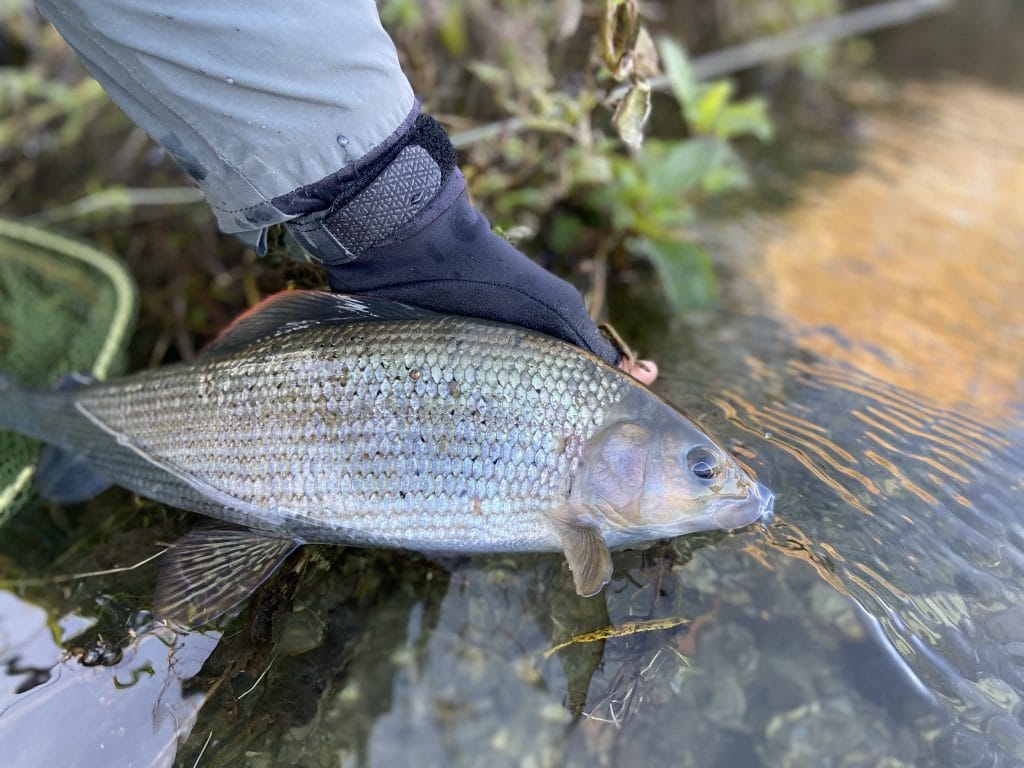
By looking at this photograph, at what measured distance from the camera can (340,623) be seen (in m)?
2.61

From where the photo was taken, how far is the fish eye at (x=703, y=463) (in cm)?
220

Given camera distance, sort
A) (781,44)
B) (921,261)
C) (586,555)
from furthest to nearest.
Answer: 1. (781,44)
2. (921,261)
3. (586,555)

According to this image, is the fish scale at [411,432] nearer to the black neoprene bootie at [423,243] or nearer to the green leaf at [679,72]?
the black neoprene bootie at [423,243]

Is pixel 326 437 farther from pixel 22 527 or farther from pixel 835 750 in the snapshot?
pixel 835 750

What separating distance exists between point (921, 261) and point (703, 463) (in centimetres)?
371

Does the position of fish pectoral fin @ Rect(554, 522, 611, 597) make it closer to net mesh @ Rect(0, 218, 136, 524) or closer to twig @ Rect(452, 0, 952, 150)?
net mesh @ Rect(0, 218, 136, 524)

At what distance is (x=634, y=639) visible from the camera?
2.35 metres

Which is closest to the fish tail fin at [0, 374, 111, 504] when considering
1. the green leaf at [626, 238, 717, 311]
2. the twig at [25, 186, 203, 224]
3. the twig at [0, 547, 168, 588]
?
the twig at [0, 547, 168, 588]

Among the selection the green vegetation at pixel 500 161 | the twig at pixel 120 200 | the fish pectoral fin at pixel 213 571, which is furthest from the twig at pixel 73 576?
the twig at pixel 120 200

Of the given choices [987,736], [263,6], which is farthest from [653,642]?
[263,6]

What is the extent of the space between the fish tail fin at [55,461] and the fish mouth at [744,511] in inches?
96.3

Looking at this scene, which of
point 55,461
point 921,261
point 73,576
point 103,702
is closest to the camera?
point 103,702

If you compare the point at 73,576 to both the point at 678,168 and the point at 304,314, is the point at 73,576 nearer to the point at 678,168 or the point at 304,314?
the point at 304,314

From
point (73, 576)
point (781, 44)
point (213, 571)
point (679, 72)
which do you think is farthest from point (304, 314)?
point (781, 44)
